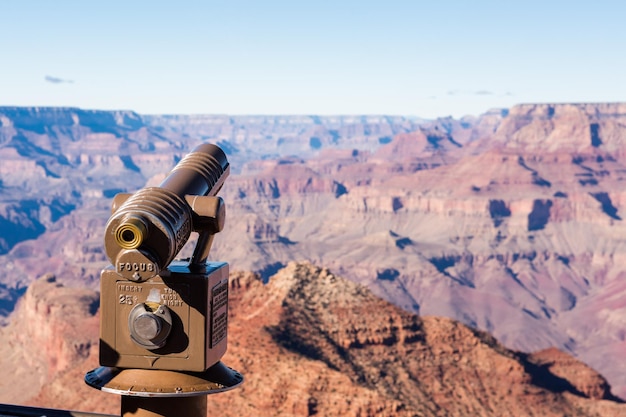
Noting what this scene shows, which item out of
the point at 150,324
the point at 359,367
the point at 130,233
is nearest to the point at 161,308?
the point at 150,324

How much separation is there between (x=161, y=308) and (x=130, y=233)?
24.3 inches

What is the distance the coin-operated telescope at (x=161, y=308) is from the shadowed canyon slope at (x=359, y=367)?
32.8m

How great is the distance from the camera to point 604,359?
18375 cm

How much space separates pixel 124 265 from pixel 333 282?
50474 mm

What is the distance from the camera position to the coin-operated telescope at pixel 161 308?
6.10 metres

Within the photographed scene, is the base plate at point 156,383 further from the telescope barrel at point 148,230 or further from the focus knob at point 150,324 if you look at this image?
the telescope barrel at point 148,230

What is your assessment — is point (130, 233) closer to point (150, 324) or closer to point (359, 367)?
point (150, 324)

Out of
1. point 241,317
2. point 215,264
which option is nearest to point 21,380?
point 241,317

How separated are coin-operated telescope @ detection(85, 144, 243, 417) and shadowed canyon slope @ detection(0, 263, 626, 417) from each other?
32.8 m

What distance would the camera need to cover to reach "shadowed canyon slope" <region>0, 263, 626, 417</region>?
1591 inches

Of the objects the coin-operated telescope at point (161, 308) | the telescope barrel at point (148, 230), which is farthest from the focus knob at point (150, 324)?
the telescope barrel at point (148, 230)

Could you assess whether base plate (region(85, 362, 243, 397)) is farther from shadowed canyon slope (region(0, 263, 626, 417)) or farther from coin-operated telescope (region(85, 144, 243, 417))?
shadowed canyon slope (region(0, 263, 626, 417))

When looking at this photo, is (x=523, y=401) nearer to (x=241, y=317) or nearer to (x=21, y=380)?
(x=241, y=317)

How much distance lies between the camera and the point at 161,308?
20.6 feet
